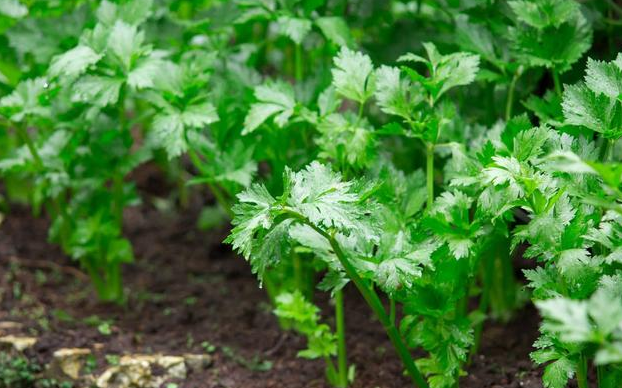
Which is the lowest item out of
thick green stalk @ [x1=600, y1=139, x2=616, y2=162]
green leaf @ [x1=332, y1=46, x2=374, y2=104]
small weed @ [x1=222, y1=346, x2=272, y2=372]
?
small weed @ [x1=222, y1=346, x2=272, y2=372]

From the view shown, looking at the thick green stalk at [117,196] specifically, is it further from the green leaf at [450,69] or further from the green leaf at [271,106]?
the green leaf at [450,69]

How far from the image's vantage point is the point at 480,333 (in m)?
2.21

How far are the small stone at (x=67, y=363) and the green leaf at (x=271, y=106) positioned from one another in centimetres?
80

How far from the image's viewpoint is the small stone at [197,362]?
85.5 inches

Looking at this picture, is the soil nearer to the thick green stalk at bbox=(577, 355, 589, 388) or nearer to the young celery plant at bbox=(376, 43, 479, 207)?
the thick green stalk at bbox=(577, 355, 589, 388)

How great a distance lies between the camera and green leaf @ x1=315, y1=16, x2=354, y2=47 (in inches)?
83.6

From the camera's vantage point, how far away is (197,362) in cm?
218

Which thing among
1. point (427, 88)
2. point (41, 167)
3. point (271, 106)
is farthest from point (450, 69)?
point (41, 167)

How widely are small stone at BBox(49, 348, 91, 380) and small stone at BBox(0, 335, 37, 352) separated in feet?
0.33

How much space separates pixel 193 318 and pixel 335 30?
3.35ft

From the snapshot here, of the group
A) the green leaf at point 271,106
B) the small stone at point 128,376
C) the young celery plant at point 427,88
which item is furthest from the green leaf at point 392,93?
the small stone at point 128,376

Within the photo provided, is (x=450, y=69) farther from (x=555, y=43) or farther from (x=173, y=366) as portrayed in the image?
(x=173, y=366)

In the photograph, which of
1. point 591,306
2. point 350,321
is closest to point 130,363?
point 350,321

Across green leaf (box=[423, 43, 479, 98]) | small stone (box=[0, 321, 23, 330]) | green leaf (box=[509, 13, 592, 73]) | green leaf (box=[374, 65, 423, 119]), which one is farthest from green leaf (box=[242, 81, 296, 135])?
small stone (box=[0, 321, 23, 330])
